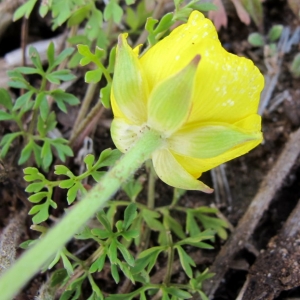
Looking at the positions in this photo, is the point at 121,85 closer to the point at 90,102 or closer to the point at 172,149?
the point at 172,149

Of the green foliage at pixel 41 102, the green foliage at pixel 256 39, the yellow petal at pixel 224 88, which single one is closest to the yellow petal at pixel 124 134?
the yellow petal at pixel 224 88

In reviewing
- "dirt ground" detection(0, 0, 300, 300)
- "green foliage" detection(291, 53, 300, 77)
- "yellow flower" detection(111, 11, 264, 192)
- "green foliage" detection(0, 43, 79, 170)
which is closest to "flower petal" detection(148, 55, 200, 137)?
"yellow flower" detection(111, 11, 264, 192)

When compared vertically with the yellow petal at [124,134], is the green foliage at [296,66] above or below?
below

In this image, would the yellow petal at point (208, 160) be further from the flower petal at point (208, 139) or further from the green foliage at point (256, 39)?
the green foliage at point (256, 39)

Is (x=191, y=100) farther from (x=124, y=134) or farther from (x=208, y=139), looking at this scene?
(x=124, y=134)

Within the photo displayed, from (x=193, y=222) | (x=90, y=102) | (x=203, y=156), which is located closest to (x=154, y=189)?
(x=193, y=222)

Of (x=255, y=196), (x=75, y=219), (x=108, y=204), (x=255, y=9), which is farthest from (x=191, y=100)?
(x=255, y=9)
